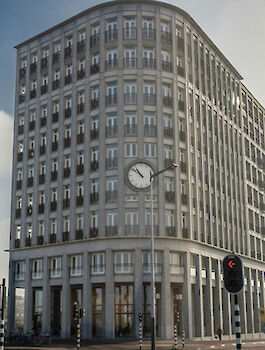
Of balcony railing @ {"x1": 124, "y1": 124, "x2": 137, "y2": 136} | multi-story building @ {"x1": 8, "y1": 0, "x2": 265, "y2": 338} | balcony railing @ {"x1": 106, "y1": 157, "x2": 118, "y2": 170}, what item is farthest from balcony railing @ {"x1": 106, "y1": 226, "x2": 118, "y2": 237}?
balcony railing @ {"x1": 124, "y1": 124, "x2": 137, "y2": 136}

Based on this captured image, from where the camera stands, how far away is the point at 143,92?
65.4 metres

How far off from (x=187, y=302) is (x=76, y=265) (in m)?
13.0

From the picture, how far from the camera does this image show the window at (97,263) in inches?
2418

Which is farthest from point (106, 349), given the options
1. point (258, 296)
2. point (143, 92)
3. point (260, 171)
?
point (260, 171)

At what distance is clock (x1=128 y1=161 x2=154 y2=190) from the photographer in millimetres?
62594

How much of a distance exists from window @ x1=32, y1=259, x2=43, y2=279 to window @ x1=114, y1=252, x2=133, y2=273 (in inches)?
461

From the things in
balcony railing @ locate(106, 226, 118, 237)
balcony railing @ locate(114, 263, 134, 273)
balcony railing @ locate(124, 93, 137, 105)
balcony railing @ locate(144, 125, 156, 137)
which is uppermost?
balcony railing @ locate(124, 93, 137, 105)

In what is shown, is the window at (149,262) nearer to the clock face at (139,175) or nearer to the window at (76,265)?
the clock face at (139,175)

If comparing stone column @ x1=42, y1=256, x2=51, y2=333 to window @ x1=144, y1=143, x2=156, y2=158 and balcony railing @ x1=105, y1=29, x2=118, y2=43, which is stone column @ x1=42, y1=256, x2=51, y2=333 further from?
balcony railing @ x1=105, y1=29, x2=118, y2=43

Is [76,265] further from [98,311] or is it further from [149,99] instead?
[149,99]

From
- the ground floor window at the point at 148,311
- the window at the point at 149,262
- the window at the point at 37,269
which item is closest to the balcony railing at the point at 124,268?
the window at the point at 149,262

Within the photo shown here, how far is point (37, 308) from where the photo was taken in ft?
222

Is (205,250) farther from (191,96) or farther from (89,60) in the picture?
(89,60)

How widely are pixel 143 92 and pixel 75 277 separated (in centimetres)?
2230
